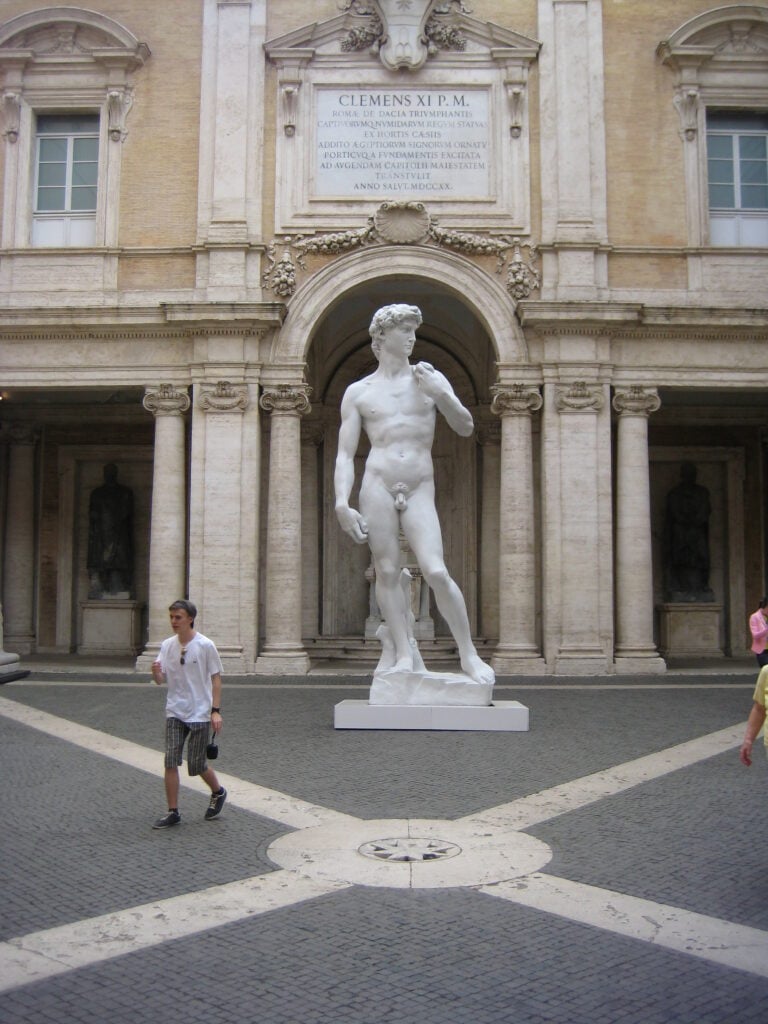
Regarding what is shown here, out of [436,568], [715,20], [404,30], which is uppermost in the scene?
[715,20]

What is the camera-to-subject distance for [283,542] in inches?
583

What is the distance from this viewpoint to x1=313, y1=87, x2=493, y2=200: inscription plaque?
51.2ft

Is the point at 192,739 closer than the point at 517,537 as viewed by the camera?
Yes

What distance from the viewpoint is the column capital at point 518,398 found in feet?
49.1

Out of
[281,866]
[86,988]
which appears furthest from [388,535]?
[86,988]

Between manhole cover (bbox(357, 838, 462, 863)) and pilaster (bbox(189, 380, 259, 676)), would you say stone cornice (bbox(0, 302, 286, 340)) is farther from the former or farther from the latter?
manhole cover (bbox(357, 838, 462, 863))

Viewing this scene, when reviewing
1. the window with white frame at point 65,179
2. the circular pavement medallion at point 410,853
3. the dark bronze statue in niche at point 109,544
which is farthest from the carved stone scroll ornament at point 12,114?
the circular pavement medallion at point 410,853

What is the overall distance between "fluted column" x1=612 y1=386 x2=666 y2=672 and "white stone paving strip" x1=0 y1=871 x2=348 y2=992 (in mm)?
10796

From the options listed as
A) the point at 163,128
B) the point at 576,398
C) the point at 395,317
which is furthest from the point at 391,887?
the point at 163,128

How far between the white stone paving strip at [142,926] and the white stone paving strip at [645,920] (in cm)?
90

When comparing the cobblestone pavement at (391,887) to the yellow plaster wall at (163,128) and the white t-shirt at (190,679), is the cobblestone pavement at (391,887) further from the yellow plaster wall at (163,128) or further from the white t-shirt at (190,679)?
the yellow plaster wall at (163,128)

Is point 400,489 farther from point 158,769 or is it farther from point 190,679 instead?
point 190,679

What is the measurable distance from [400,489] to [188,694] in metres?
3.79

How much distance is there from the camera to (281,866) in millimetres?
4938
